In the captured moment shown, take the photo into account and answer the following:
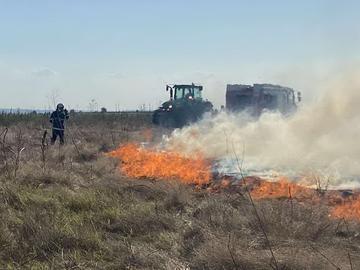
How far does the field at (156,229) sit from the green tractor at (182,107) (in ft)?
58.3

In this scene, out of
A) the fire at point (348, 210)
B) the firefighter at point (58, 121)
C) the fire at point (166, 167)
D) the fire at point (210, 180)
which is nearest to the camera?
the fire at point (348, 210)

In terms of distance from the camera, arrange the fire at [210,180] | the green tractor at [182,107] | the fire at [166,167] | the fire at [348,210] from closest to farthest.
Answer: the fire at [348,210]
the fire at [210,180]
the fire at [166,167]
the green tractor at [182,107]

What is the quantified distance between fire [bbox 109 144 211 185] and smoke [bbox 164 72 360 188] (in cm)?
93

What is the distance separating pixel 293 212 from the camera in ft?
25.5

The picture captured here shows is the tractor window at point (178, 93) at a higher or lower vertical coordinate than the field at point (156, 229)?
higher

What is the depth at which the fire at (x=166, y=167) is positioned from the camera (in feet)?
38.6

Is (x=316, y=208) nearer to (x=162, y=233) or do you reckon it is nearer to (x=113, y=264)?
(x=162, y=233)

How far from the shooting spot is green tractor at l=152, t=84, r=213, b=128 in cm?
2780

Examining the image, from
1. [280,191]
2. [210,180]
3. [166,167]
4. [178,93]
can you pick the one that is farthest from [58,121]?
[280,191]

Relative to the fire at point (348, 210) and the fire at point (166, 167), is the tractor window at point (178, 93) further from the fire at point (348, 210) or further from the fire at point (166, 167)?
the fire at point (348, 210)

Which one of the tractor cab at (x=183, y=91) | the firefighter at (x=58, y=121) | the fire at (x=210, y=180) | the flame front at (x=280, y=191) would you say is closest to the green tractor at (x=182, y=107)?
the tractor cab at (x=183, y=91)

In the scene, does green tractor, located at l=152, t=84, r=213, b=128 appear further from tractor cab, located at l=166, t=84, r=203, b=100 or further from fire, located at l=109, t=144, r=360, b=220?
fire, located at l=109, t=144, r=360, b=220

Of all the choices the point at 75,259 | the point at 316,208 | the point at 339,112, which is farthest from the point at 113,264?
the point at 339,112

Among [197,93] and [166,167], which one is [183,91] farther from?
[166,167]
